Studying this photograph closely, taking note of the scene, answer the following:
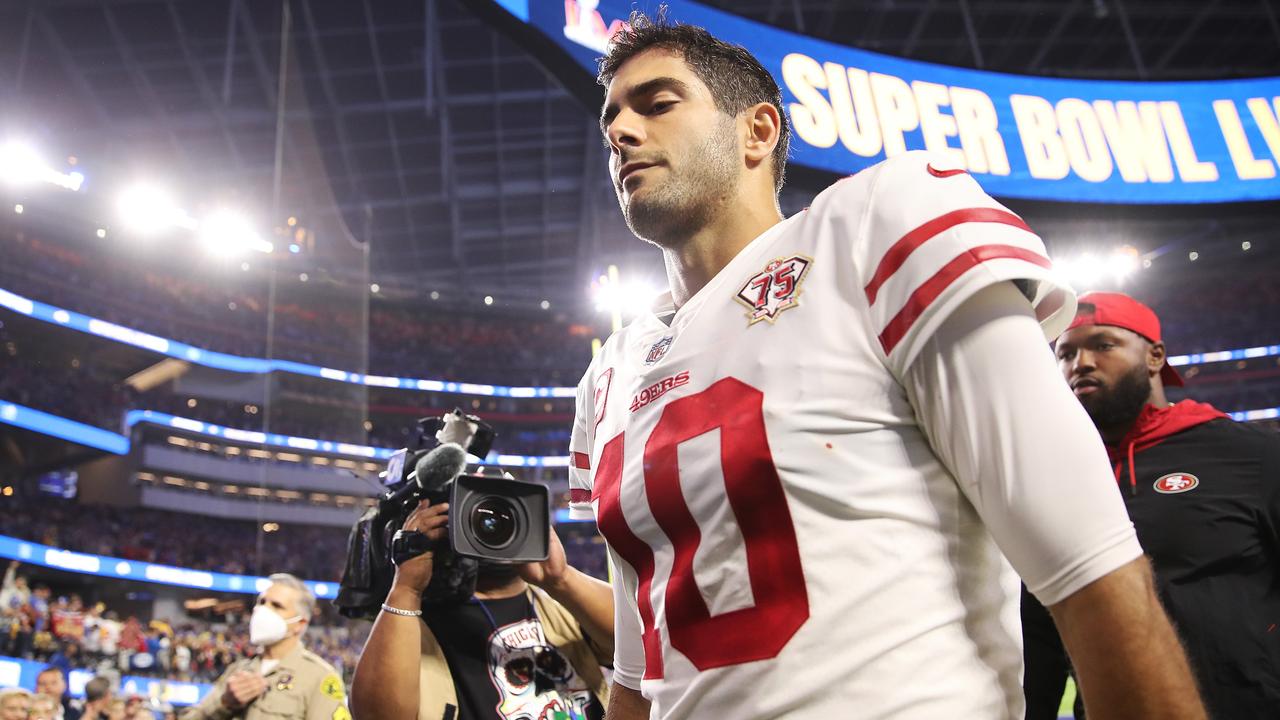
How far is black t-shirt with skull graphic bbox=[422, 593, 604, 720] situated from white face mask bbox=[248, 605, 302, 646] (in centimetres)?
182

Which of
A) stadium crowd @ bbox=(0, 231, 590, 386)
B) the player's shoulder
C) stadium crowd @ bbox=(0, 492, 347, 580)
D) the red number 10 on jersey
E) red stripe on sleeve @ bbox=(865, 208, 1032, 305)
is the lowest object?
the red number 10 on jersey

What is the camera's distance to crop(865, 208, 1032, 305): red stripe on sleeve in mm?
875

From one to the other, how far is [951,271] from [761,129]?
0.58m

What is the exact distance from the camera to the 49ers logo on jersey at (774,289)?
1.01 meters

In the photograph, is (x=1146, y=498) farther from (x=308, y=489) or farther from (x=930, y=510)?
(x=308, y=489)

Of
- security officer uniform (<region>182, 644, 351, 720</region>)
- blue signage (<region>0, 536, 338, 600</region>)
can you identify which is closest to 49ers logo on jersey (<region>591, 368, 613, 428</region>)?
security officer uniform (<region>182, 644, 351, 720</region>)

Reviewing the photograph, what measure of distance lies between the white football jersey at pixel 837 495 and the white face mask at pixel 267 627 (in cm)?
332

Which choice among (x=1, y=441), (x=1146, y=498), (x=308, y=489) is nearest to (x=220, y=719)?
(x=1146, y=498)

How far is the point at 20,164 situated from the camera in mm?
20484

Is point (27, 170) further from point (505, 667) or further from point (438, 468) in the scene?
point (505, 667)

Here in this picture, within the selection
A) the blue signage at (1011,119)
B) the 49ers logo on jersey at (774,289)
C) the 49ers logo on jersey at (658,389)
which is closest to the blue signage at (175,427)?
the blue signage at (1011,119)

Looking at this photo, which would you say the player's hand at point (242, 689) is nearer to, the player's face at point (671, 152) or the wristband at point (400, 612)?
the wristband at point (400, 612)

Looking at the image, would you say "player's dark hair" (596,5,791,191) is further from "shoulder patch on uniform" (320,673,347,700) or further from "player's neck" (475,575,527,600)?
"shoulder patch on uniform" (320,673,347,700)

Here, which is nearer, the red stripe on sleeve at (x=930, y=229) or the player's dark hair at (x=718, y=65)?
the red stripe on sleeve at (x=930, y=229)
